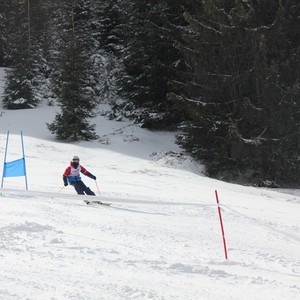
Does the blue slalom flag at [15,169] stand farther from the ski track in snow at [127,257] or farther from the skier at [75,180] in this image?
the ski track in snow at [127,257]

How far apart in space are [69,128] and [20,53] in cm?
1004

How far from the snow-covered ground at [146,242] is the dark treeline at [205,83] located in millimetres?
3413

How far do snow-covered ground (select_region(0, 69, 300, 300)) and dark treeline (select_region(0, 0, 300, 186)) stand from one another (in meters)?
3.41

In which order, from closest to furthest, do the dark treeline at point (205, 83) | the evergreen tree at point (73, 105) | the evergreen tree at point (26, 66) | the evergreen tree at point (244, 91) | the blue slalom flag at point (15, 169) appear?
the blue slalom flag at point (15, 169) → the evergreen tree at point (244, 91) → the dark treeline at point (205, 83) → the evergreen tree at point (73, 105) → the evergreen tree at point (26, 66)

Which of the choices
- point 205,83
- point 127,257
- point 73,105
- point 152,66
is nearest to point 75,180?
point 127,257

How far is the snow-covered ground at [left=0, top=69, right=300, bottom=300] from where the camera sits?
488cm

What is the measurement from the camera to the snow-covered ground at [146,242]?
4.88 m

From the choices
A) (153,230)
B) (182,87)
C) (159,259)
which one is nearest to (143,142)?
(182,87)

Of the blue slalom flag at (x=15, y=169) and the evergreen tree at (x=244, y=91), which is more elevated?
the evergreen tree at (x=244, y=91)

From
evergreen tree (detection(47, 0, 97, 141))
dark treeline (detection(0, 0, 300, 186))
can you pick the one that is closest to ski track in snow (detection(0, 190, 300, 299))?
dark treeline (detection(0, 0, 300, 186))

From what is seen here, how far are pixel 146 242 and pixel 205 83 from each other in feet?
51.0

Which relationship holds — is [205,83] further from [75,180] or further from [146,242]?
[146,242]

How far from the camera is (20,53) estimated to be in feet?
101

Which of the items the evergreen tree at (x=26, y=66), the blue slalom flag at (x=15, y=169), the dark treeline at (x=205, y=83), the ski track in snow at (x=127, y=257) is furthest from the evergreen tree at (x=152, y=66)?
the ski track in snow at (x=127, y=257)
